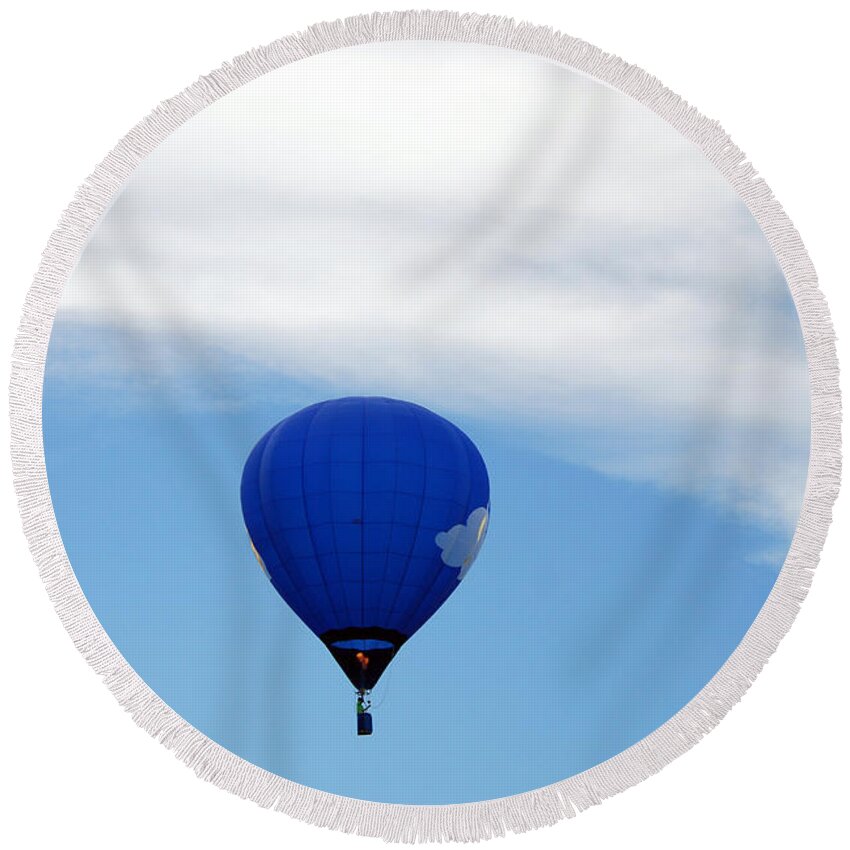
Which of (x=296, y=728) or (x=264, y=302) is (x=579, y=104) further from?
(x=296, y=728)

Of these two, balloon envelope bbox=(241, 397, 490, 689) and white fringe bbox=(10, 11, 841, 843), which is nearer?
white fringe bbox=(10, 11, 841, 843)

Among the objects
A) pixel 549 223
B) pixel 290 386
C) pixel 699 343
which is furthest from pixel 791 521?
pixel 290 386

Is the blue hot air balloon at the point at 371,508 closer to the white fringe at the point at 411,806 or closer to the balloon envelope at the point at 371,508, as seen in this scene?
the balloon envelope at the point at 371,508

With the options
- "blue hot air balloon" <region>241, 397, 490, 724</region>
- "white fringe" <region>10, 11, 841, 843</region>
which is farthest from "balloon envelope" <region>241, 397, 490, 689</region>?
"white fringe" <region>10, 11, 841, 843</region>

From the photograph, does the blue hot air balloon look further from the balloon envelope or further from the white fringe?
the white fringe

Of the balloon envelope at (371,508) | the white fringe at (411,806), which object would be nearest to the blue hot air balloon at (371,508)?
the balloon envelope at (371,508)
